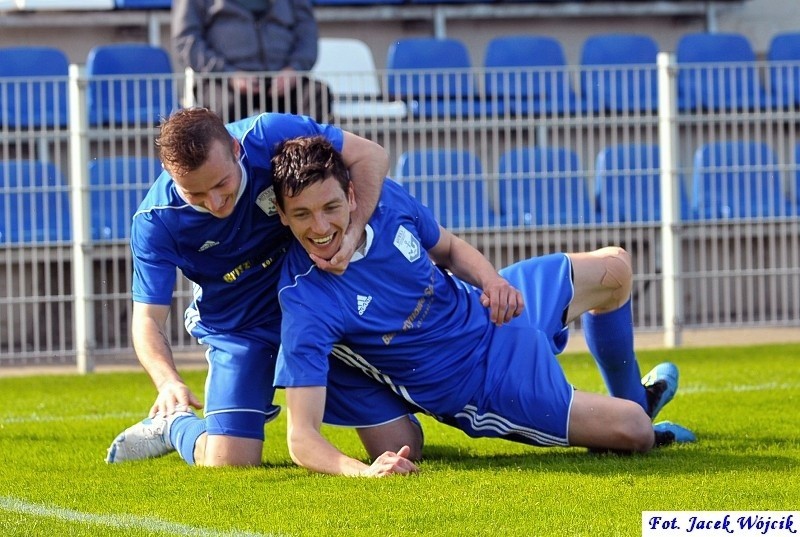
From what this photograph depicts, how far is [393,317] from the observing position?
15.2 ft

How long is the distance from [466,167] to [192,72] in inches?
76.4

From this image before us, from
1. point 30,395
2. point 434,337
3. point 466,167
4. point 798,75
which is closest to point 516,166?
point 466,167

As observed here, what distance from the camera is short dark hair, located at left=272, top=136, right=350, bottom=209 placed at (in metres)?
4.34

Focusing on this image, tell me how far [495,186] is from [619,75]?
212 centimetres

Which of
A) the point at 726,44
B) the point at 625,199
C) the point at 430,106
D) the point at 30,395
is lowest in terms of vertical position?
the point at 30,395

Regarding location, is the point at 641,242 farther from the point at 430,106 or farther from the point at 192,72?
the point at 192,72

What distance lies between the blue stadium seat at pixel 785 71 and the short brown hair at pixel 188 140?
6.16 metres

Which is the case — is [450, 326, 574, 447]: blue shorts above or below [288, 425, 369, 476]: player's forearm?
above

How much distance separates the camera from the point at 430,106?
9469 mm

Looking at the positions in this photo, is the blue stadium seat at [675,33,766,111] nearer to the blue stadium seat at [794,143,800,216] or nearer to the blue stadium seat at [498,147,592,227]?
the blue stadium seat at [794,143,800,216]

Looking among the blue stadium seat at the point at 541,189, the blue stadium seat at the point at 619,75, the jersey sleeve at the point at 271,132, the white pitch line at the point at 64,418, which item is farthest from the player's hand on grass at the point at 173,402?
the blue stadium seat at the point at 619,75

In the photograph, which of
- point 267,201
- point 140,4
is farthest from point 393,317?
point 140,4

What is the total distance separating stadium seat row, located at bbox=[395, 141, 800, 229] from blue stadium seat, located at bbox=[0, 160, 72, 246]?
89.5 inches

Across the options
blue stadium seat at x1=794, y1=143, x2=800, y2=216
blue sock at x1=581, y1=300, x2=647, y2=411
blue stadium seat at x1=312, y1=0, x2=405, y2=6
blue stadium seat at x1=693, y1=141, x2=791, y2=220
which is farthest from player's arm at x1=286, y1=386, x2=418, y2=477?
blue stadium seat at x1=312, y1=0, x2=405, y2=6
